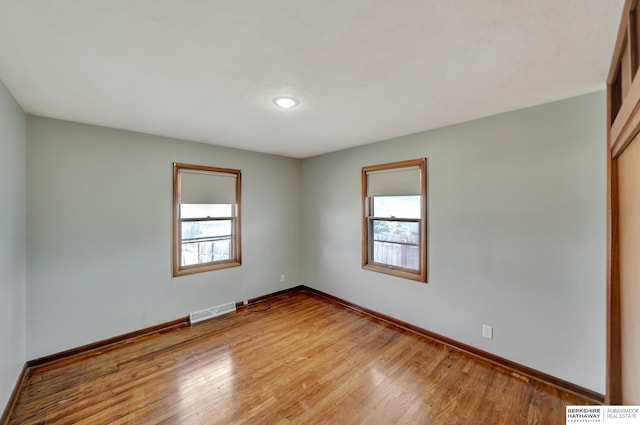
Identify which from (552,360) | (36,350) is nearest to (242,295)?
(36,350)

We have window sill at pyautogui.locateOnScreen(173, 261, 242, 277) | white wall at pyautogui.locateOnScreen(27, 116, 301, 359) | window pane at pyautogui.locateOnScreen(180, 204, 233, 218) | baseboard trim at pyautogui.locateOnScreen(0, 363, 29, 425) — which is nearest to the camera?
baseboard trim at pyautogui.locateOnScreen(0, 363, 29, 425)

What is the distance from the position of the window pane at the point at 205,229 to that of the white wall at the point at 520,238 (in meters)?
2.53

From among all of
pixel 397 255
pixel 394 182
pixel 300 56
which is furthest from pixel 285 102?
pixel 397 255

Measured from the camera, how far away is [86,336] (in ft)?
8.91

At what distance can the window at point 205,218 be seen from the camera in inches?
134

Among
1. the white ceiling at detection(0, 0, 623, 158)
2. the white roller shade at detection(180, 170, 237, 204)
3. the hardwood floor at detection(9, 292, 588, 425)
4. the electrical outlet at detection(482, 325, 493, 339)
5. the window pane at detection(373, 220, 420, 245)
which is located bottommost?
the hardwood floor at detection(9, 292, 588, 425)

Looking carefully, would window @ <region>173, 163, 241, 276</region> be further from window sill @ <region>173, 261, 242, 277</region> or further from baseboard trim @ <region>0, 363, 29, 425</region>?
baseboard trim @ <region>0, 363, 29, 425</region>

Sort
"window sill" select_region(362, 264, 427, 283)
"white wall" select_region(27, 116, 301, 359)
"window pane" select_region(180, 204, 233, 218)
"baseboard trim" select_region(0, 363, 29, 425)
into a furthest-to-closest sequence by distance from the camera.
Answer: "window pane" select_region(180, 204, 233, 218) < "window sill" select_region(362, 264, 427, 283) < "white wall" select_region(27, 116, 301, 359) < "baseboard trim" select_region(0, 363, 29, 425)

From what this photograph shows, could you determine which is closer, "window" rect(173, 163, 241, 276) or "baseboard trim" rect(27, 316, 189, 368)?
"baseboard trim" rect(27, 316, 189, 368)

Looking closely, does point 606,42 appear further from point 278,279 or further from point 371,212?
point 278,279

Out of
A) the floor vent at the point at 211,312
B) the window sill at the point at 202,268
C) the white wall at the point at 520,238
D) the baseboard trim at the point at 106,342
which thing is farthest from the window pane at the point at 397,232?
the baseboard trim at the point at 106,342

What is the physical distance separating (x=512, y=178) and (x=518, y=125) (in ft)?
1.63

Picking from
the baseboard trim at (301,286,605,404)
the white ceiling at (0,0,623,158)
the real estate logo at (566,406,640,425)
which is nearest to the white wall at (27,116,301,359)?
the white ceiling at (0,0,623,158)

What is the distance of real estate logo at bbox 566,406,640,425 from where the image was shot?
1.17m
